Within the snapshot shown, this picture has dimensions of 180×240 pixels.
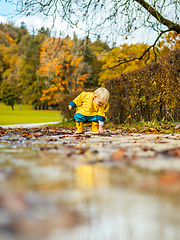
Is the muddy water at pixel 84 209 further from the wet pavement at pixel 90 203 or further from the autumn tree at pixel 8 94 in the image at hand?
the autumn tree at pixel 8 94

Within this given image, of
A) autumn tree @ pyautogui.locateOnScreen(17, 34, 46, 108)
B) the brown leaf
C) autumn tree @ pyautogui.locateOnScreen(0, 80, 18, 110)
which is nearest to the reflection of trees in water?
the brown leaf

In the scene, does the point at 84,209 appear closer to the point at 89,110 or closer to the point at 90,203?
the point at 90,203

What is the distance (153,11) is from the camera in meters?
10.9

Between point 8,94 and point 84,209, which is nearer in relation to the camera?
point 84,209

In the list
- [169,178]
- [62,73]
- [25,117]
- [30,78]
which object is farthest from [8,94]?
[169,178]

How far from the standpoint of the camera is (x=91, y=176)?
6.09 feet

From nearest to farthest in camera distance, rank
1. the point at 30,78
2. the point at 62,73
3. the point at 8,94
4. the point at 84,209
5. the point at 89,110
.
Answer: the point at 84,209, the point at 89,110, the point at 62,73, the point at 8,94, the point at 30,78

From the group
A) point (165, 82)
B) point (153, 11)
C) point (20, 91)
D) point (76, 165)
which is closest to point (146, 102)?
point (165, 82)

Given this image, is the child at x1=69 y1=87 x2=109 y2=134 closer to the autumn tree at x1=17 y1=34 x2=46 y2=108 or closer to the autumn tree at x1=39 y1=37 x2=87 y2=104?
the autumn tree at x1=39 y1=37 x2=87 y2=104

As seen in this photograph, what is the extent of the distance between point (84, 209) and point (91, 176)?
691 millimetres

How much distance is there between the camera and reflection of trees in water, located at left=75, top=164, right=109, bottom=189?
1.62 metres

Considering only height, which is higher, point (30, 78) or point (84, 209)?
point (30, 78)

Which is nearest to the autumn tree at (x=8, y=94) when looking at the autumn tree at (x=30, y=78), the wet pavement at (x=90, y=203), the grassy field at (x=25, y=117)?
the autumn tree at (x=30, y=78)

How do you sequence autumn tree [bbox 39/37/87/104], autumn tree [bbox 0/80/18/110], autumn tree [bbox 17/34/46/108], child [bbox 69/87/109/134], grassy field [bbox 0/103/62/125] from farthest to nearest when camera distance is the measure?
autumn tree [bbox 17/34/46/108]
autumn tree [bbox 0/80/18/110]
autumn tree [bbox 39/37/87/104]
grassy field [bbox 0/103/62/125]
child [bbox 69/87/109/134]
